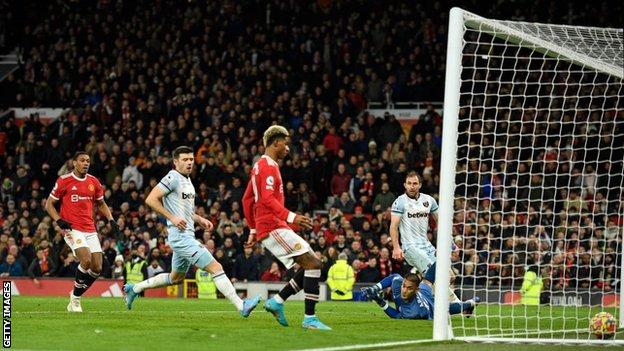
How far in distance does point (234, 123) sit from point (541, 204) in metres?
13.7

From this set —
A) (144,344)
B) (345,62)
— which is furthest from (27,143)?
(144,344)

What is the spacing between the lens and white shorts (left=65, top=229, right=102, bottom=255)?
17.0 meters

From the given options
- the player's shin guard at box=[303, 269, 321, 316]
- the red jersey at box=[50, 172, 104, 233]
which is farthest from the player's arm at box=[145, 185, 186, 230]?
the red jersey at box=[50, 172, 104, 233]

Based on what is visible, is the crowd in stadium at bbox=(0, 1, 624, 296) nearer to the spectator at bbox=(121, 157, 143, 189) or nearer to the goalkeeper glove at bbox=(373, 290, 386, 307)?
the spectator at bbox=(121, 157, 143, 189)

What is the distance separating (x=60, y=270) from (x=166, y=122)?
6.08m

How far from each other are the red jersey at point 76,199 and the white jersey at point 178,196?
282 centimetres

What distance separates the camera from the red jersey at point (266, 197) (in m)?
12.9

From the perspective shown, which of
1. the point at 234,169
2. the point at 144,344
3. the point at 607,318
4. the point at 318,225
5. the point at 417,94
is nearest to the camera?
the point at 144,344

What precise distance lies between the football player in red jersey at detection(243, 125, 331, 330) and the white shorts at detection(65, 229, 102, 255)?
14.7ft

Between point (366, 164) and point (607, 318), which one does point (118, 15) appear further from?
point (607, 318)

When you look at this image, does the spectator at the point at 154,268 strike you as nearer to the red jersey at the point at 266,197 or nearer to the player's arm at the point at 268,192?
the red jersey at the point at 266,197

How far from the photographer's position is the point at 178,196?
14.5 m

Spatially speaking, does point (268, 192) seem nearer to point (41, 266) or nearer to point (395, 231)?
point (395, 231)

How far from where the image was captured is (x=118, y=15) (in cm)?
3750
